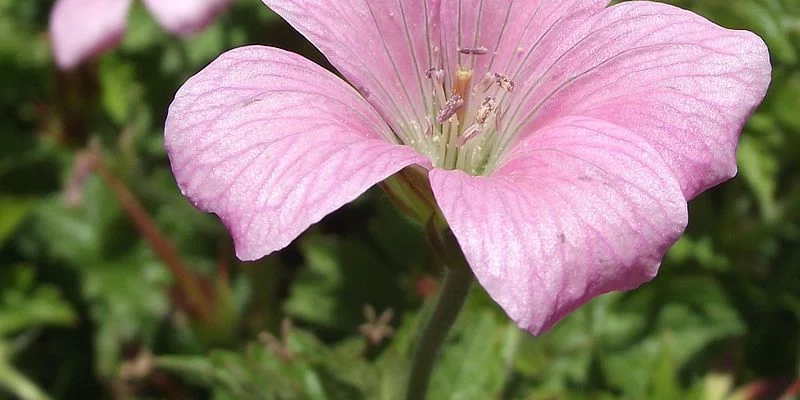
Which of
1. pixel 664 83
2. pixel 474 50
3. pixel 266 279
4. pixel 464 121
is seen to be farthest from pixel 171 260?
pixel 664 83

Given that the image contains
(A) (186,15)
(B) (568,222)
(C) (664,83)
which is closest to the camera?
(B) (568,222)

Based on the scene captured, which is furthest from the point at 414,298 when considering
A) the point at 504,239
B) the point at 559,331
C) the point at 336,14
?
the point at 504,239

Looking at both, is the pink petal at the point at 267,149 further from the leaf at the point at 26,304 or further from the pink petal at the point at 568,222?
the leaf at the point at 26,304

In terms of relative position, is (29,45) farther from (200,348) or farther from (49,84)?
(200,348)

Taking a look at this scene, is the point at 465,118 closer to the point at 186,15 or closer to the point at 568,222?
the point at 568,222

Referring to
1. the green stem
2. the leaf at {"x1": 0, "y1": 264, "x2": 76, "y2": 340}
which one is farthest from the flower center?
the leaf at {"x1": 0, "y1": 264, "x2": 76, "y2": 340}

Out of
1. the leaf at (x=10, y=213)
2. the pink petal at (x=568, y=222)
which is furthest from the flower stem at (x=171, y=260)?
the pink petal at (x=568, y=222)
